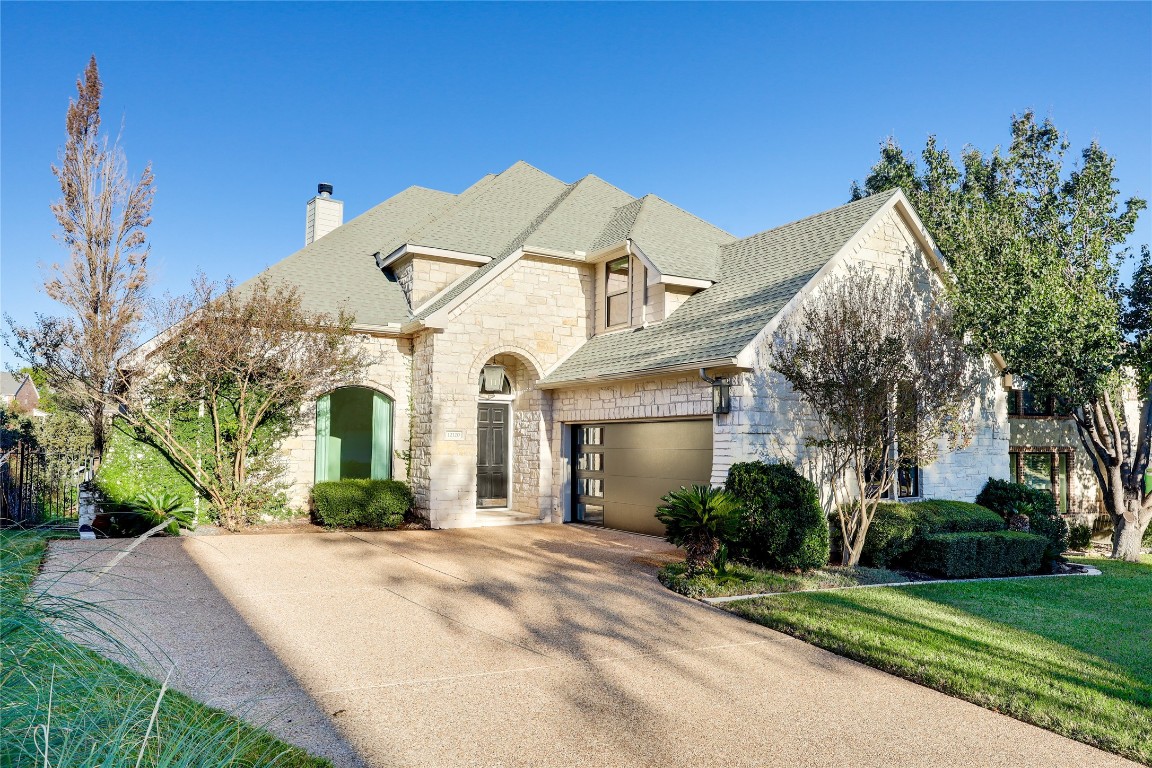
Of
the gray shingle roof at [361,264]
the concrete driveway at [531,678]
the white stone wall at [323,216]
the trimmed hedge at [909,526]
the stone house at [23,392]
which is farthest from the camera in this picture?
the stone house at [23,392]

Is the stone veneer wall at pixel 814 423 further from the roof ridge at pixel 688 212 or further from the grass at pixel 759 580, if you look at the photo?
the roof ridge at pixel 688 212

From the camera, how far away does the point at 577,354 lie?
51.9 feet

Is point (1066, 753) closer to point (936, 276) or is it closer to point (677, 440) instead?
point (677, 440)

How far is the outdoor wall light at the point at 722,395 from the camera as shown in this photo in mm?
11102

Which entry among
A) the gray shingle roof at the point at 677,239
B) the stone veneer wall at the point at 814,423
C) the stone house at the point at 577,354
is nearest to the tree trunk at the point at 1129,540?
the stone veneer wall at the point at 814,423

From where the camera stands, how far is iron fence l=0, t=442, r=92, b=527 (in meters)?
12.2

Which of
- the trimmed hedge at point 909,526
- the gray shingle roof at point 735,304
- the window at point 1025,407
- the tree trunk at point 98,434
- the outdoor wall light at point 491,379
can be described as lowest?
the trimmed hedge at point 909,526

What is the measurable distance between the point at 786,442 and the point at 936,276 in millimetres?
5112

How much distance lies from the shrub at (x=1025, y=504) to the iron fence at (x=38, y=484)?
625 inches

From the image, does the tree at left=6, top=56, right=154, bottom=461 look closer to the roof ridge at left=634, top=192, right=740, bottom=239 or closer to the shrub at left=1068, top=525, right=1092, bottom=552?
the roof ridge at left=634, top=192, right=740, bottom=239

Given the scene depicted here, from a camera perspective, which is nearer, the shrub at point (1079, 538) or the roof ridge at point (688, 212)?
the shrub at point (1079, 538)

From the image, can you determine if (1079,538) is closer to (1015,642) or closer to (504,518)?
(1015,642)

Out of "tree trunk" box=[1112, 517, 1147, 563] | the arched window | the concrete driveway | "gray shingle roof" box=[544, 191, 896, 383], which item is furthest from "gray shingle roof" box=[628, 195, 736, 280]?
"tree trunk" box=[1112, 517, 1147, 563]

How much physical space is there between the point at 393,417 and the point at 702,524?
8.58m
